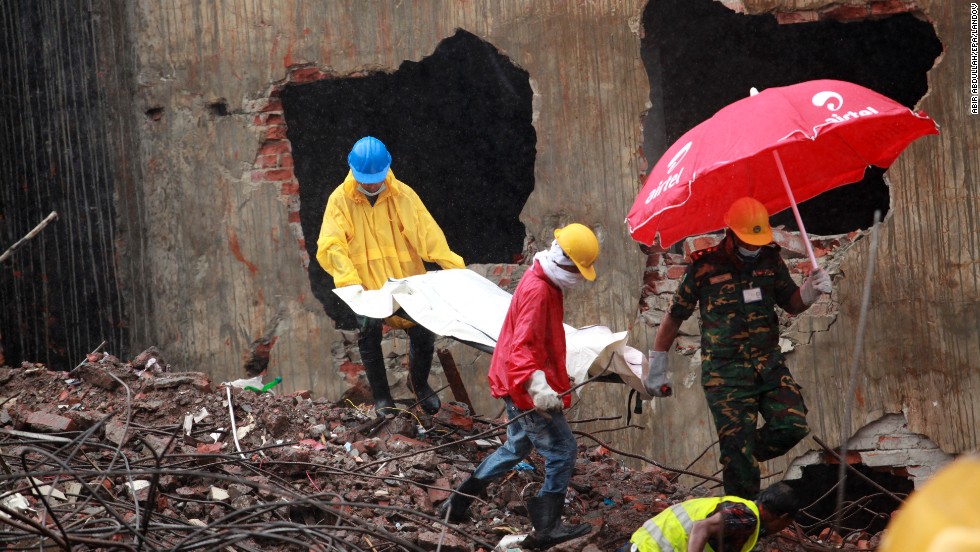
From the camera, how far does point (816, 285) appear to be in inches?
172

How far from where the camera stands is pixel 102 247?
7512 mm

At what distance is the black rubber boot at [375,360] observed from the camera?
569 cm

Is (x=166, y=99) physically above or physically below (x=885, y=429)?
above

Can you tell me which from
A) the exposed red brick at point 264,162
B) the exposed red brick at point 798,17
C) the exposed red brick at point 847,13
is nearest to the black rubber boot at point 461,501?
the exposed red brick at point 264,162

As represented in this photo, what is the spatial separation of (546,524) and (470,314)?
136 centimetres

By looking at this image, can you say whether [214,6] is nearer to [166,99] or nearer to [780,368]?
[166,99]

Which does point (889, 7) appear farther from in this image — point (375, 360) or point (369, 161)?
point (375, 360)

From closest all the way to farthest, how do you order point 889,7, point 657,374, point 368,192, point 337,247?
point 657,374 < point 337,247 < point 368,192 < point 889,7

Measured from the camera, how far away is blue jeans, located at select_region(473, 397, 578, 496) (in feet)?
14.4

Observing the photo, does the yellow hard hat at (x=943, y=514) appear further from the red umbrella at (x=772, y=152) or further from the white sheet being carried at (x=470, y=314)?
the white sheet being carried at (x=470, y=314)

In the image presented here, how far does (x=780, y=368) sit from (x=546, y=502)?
1326 millimetres

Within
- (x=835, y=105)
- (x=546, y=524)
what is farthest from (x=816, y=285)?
(x=546, y=524)

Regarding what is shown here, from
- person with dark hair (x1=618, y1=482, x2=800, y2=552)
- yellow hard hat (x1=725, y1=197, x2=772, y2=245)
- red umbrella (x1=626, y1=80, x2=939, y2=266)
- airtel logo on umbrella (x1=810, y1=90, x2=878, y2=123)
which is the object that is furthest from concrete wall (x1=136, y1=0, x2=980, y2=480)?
person with dark hair (x1=618, y1=482, x2=800, y2=552)

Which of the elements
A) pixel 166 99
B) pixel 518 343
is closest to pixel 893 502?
pixel 518 343
